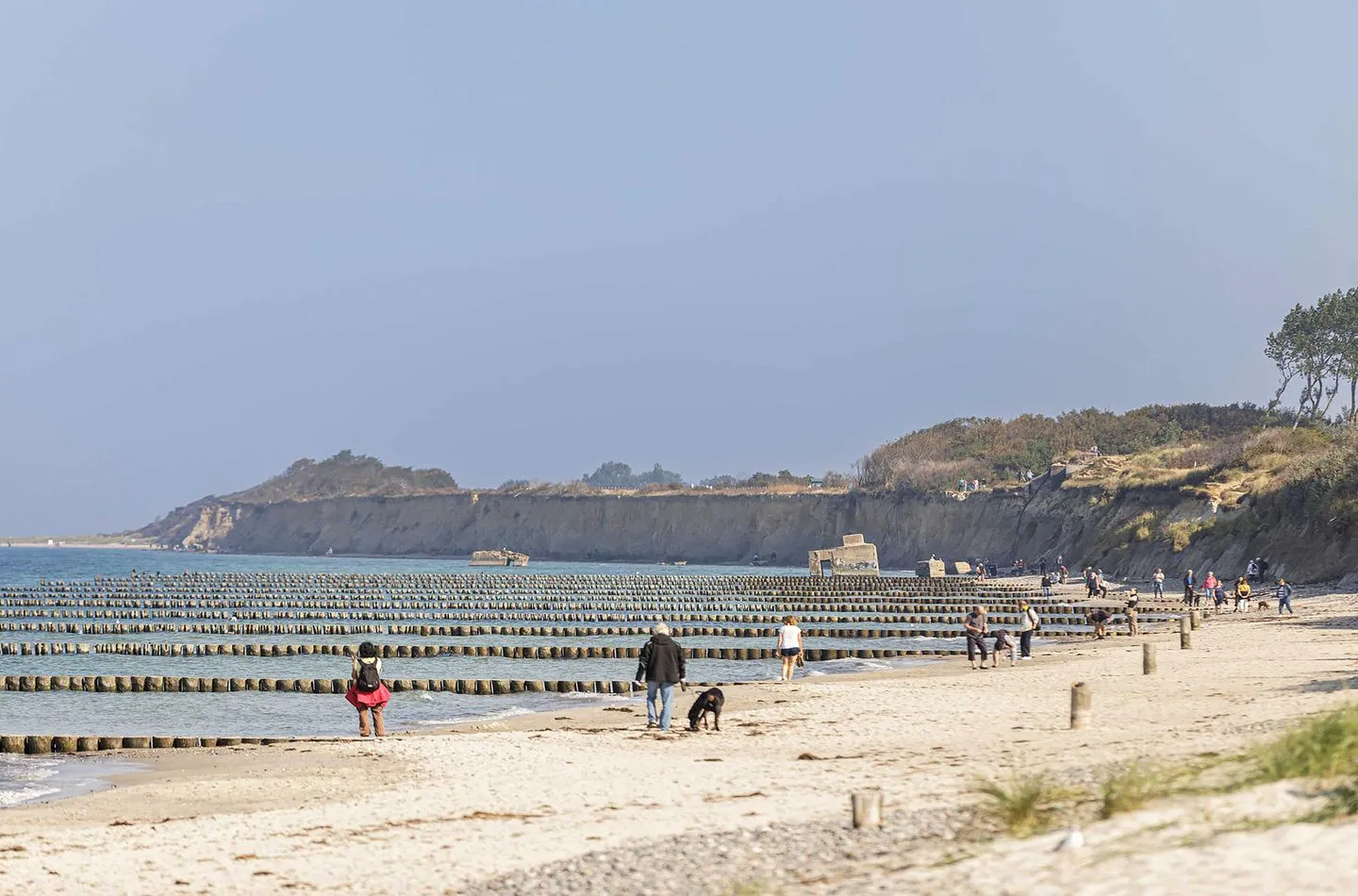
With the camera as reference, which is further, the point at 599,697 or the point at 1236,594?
the point at 1236,594

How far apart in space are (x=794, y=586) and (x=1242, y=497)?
2634 cm

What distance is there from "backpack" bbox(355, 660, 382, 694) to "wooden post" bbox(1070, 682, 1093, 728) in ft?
34.7

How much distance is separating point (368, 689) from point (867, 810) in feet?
43.5

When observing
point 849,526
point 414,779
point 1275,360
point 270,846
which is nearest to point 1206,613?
point 414,779

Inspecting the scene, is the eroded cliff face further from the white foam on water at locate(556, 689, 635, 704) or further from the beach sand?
the beach sand

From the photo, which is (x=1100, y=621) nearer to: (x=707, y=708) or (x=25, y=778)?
(x=707, y=708)

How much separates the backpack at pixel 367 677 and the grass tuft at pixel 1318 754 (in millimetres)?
14848

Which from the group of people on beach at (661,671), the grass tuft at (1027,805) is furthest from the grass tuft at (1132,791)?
the group of people on beach at (661,671)

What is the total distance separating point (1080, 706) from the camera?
61.0 ft

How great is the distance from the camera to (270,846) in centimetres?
1406

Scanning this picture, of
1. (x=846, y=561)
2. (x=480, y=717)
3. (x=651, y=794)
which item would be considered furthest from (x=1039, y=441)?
(x=651, y=794)

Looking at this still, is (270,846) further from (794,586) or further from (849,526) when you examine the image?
(849,526)

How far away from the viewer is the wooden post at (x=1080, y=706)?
1853cm

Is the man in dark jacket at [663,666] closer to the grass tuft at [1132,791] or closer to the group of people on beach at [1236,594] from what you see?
the grass tuft at [1132,791]
